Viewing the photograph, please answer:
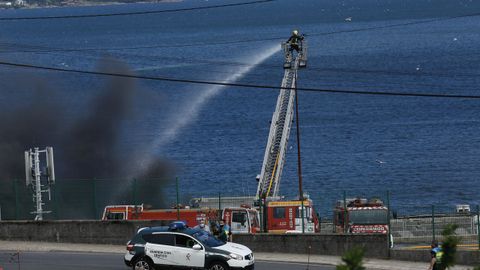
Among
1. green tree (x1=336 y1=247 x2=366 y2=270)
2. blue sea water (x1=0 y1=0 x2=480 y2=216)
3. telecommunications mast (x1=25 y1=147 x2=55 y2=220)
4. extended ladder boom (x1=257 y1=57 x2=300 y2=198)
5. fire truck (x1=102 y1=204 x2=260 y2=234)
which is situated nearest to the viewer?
green tree (x1=336 y1=247 x2=366 y2=270)

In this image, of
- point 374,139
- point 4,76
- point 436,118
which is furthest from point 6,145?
point 4,76

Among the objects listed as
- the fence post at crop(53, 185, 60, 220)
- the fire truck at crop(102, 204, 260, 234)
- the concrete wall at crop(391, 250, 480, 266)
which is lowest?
the concrete wall at crop(391, 250, 480, 266)

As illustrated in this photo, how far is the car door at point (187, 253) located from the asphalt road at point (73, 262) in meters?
3.01

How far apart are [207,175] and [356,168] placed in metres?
12.6

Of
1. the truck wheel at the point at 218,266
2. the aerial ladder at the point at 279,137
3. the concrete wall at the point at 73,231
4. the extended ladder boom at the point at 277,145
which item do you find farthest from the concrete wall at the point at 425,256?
the extended ladder boom at the point at 277,145

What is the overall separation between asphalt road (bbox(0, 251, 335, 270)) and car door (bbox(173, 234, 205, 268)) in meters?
3.01

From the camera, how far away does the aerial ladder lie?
4950cm

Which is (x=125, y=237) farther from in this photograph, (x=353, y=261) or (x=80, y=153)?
(x=80, y=153)

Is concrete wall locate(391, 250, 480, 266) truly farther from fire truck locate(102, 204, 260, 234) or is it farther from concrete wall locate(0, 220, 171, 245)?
concrete wall locate(0, 220, 171, 245)

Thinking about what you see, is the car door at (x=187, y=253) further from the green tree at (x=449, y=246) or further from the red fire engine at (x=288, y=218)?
the green tree at (x=449, y=246)

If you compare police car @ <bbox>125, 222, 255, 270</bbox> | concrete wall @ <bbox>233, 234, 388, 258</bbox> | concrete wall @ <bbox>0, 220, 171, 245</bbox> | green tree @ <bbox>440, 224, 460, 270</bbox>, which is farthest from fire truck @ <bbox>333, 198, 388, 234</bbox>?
green tree @ <bbox>440, 224, 460, 270</bbox>

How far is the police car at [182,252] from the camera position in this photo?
28938 mm

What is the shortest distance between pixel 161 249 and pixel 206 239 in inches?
51.3

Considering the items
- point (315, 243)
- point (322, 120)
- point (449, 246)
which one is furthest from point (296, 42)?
point (322, 120)
